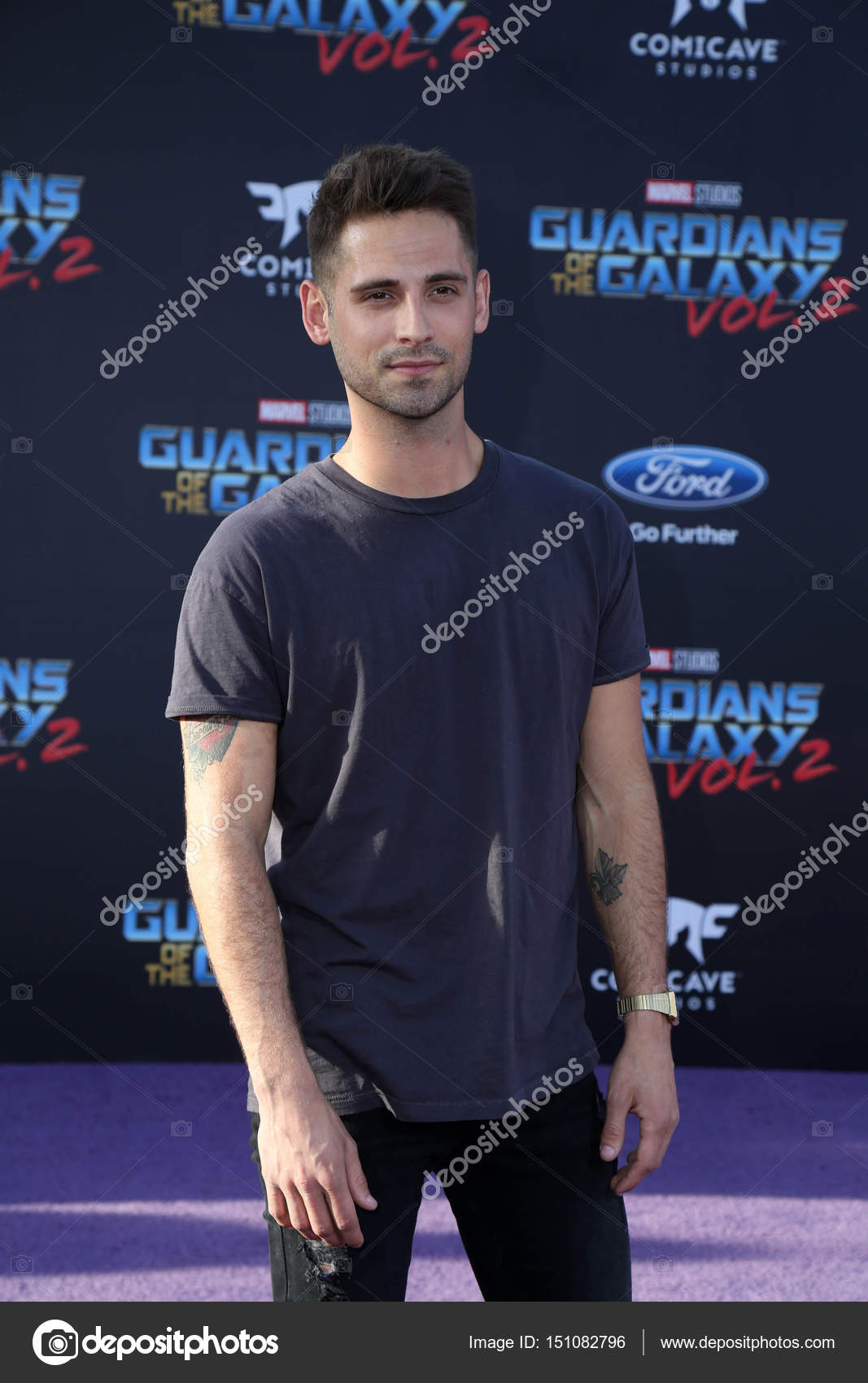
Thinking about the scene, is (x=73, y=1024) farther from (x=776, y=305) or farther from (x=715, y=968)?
(x=776, y=305)

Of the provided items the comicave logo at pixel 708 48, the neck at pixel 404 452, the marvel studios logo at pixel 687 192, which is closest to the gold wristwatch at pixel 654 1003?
the neck at pixel 404 452

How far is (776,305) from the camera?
11.3ft

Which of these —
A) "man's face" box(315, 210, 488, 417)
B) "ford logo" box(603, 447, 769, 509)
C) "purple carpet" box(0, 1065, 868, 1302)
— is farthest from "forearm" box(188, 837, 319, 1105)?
"ford logo" box(603, 447, 769, 509)

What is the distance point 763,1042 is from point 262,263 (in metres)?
2.84

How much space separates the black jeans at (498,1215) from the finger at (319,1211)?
0.04m

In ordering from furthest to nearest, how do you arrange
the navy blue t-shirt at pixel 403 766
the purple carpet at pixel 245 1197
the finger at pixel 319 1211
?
the purple carpet at pixel 245 1197, the navy blue t-shirt at pixel 403 766, the finger at pixel 319 1211

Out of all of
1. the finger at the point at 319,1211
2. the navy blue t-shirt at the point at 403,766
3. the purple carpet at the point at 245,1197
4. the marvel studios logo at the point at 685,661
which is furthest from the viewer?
the marvel studios logo at the point at 685,661

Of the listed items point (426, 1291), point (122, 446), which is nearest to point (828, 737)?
point (426, 1291)

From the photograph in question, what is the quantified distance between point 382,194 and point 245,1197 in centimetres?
230

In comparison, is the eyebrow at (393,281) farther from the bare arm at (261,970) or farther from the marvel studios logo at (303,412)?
the marvel studios logo at (303,412)

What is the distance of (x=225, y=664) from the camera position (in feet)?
4.00

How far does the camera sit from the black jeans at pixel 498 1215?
3.91 ft
